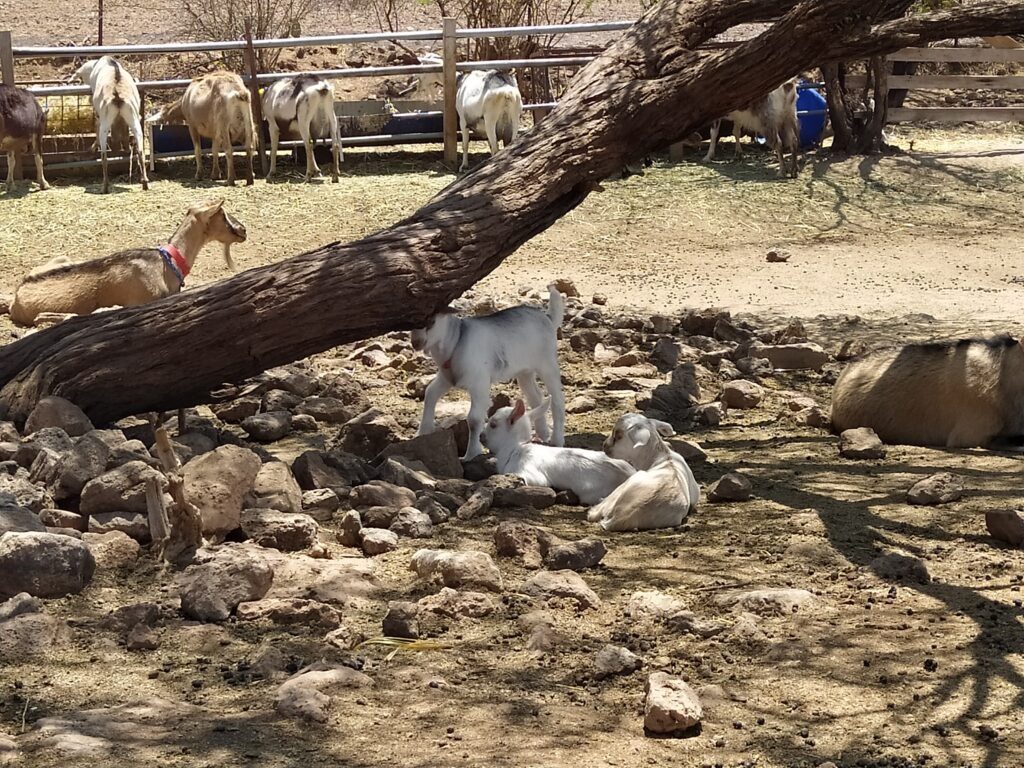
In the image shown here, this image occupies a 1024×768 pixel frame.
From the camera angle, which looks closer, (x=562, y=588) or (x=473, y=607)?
(x=473, y=607)

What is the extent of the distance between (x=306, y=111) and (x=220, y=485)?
45.3 ft

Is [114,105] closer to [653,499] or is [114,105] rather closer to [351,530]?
[351,530]

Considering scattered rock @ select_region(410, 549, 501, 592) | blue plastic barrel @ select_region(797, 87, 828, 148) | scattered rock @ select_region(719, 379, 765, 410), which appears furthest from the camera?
blue plastic barrel @ select_region(797, 87, 828, 148)

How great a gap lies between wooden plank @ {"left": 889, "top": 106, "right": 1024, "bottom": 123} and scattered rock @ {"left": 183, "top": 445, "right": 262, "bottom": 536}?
54.5 feet

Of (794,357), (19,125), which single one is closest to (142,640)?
(794,357)

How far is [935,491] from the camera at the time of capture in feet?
21.0

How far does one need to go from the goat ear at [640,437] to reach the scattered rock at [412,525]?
1.26m

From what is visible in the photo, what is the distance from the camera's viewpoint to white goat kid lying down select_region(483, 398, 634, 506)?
253 inches

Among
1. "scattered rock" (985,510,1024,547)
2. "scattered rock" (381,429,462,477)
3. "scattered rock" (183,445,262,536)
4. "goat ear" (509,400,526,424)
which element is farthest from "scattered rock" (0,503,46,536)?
"scattered rock" (985,510,1024,547)

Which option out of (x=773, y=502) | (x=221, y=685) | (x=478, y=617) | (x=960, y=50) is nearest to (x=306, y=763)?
(x=221, y=685)

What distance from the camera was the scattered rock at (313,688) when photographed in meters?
3.87

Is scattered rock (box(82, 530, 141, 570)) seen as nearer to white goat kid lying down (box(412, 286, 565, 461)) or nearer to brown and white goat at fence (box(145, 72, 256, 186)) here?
white goat kid lying down (box(412, 286, 565, 461))

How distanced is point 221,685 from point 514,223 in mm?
3707

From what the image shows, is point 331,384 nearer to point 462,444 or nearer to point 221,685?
point 462,444
